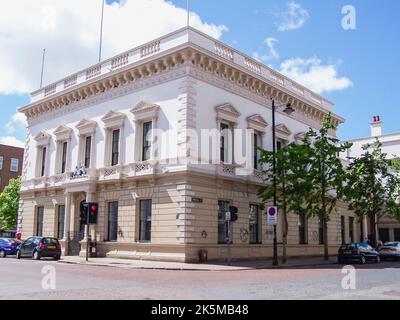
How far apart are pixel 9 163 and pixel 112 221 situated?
45.2m

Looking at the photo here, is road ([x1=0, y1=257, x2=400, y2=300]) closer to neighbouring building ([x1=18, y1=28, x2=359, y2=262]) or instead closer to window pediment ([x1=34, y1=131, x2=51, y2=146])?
neighbouring building ([x1=18, y1=28, x2=359, y2=262])

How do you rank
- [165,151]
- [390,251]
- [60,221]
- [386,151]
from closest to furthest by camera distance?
[165,151], [60,221], [390,251], [386,151]

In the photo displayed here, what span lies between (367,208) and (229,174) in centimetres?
1662

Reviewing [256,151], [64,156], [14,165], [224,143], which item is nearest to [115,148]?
[64,156]

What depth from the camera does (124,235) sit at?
28969 mm

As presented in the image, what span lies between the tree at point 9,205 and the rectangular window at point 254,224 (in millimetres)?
36781

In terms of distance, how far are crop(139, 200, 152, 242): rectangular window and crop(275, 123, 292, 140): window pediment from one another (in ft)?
36.4

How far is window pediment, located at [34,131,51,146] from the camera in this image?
122 ft

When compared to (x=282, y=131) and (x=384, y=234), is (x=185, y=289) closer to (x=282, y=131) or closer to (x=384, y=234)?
(x=282, y=131)

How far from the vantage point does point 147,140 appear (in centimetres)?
2894

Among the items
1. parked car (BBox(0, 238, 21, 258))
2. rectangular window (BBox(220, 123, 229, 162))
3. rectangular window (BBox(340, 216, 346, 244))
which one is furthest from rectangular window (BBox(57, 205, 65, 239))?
rectangular window (BBox(340, 216, 346, 244))

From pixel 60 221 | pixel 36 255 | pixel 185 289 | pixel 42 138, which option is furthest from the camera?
pixel 42 138
